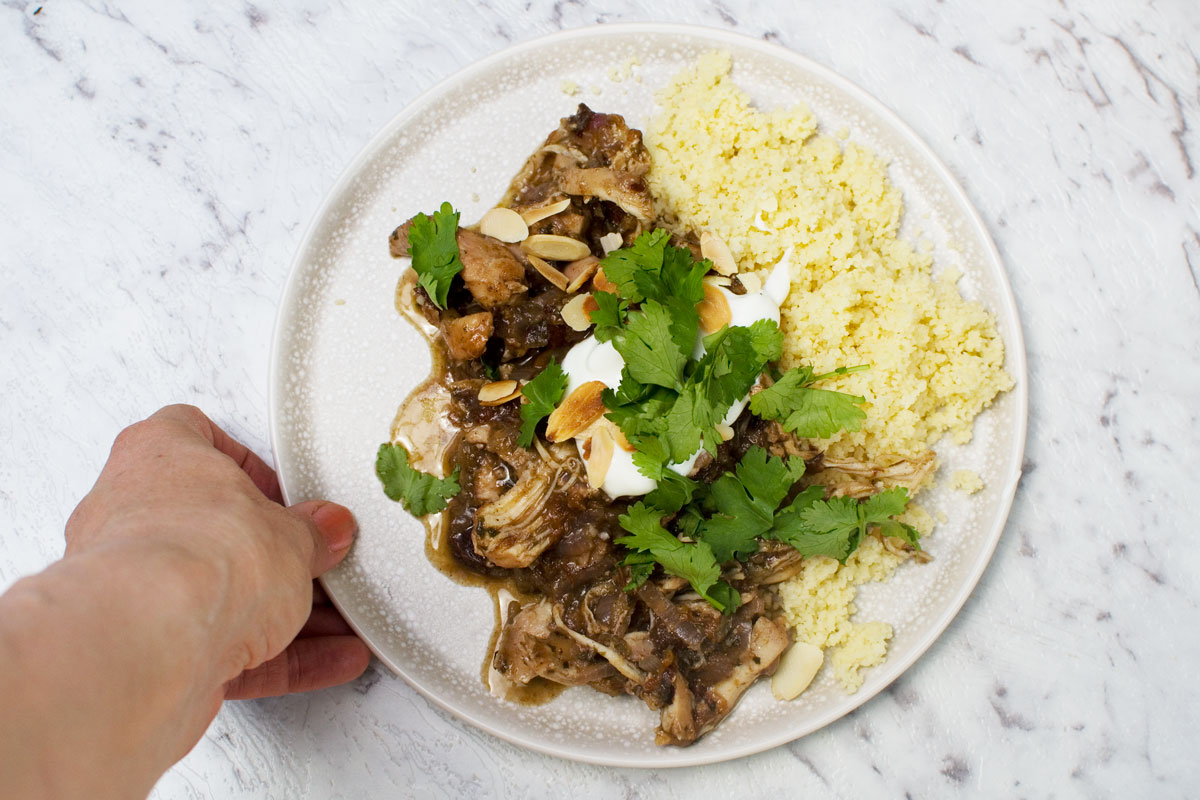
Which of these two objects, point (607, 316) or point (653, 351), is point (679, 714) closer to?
point (653, 351)

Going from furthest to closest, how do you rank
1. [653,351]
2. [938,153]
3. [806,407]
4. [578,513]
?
1. [938,153]
2. [578,513]
3. [806,407]
4. [653,351]

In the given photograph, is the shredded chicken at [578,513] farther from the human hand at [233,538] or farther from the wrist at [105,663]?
the wrist at [105,663]

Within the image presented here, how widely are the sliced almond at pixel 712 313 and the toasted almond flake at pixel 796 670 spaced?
1088mm

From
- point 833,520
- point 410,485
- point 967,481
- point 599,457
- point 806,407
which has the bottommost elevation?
point 410,485

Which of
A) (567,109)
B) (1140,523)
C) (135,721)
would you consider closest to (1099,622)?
(1140,523)

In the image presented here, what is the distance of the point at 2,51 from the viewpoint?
10.4ft

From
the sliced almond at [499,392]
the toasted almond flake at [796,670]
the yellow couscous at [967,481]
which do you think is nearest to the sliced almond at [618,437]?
the sliced almond at [499,392]

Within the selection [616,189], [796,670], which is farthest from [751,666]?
[616,189]

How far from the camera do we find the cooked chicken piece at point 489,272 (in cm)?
259

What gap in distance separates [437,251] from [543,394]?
572 millimetres

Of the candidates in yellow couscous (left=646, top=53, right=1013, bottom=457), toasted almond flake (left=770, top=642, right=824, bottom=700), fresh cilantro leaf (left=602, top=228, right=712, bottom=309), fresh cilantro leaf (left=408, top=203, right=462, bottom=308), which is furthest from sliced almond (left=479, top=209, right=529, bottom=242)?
toasted almond flake (left=770, top=642, right=824, bottom=700)

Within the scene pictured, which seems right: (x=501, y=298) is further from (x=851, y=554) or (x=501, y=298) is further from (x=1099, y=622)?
(x=1099, y=622)

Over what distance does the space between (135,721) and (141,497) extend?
712 mm

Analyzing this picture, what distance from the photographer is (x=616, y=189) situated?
260 centimetres
